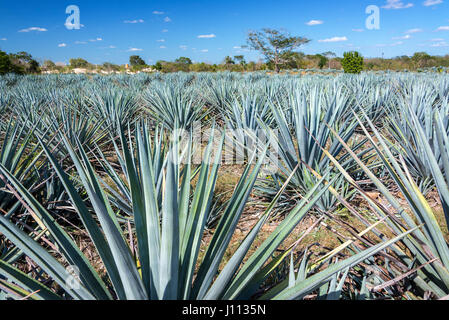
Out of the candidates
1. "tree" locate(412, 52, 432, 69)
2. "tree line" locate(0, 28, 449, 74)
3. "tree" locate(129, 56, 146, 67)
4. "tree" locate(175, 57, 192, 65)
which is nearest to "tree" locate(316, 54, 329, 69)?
"tree line" locate(0, 28, 449, 74)

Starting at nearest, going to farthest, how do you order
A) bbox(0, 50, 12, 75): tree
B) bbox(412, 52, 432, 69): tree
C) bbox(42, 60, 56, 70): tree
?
bbox(0, 50, 12, 75): tree, bbox(412, 52, 432, 69): tree, bbox(42, 60, 56, 70): tree

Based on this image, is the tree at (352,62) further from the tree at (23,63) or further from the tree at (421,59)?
the tree at (23,63)

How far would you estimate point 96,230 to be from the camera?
2.72ft

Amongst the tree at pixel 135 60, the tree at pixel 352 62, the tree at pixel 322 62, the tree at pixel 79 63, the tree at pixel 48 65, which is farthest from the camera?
the tree at pixel 322 62

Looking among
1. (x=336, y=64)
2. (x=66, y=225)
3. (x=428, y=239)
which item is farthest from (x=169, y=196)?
(x=336, y=64)

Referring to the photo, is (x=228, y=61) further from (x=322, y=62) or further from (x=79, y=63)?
(x=79, y=63)

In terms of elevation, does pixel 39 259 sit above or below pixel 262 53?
below

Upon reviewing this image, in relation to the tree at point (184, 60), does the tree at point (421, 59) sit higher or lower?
lower

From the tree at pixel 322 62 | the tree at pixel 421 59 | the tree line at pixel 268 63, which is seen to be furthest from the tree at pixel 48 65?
the tree at pixel 421 59

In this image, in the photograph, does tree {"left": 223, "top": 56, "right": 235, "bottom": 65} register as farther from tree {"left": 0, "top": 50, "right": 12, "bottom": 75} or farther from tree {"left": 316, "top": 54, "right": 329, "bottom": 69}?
tree {"left": 0, "top": 50, "right": 12, "bottom": 75}

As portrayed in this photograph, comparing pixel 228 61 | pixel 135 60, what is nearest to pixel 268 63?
pixel 228 61

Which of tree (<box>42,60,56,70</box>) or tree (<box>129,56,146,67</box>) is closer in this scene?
tree (<box>42,60,56,70</box>)
